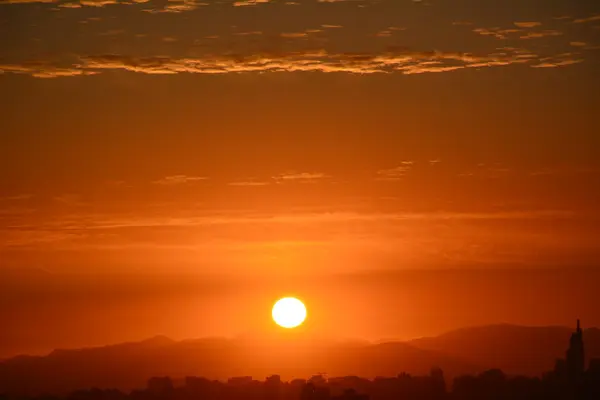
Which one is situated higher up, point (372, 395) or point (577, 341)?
point (577, 341)

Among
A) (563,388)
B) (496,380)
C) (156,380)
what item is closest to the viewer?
(563,388)

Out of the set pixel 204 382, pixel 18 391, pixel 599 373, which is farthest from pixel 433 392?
pixel 18 391

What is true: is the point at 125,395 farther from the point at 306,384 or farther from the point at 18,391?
the point at 306,384
